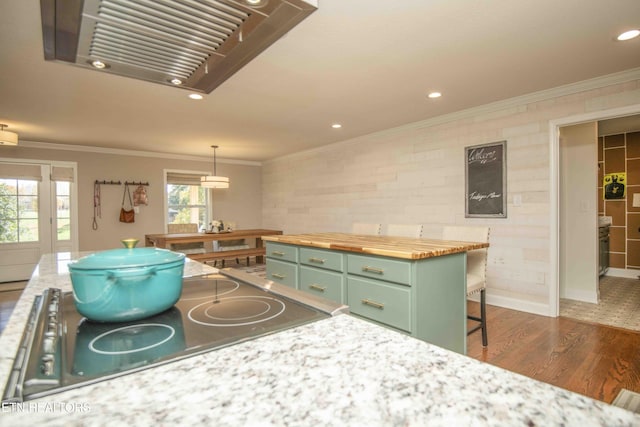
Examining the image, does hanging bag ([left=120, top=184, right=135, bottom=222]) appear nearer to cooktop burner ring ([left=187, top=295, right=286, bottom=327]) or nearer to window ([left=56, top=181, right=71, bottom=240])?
window ([left=56, top=181, right=71, bottom=240])

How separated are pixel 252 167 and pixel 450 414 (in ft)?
25.2

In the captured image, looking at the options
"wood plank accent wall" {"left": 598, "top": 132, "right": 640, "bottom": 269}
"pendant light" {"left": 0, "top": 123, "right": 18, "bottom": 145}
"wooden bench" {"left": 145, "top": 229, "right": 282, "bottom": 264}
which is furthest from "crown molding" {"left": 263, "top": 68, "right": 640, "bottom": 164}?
"pendant light" {"left": 0, "top": 123, "right": 18, "bottom": 145}

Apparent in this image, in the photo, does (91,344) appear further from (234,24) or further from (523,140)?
(523,140)

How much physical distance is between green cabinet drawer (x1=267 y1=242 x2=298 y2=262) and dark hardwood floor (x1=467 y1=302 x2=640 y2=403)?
61.9 inches

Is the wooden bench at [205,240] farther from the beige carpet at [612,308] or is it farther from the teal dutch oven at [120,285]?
the beige carpet at [612,308]

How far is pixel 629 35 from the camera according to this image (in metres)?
2.21

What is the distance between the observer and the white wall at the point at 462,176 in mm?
3219

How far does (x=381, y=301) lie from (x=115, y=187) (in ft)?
19.6

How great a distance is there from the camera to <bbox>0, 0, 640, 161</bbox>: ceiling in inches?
77.9

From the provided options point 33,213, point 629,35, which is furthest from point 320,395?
point 33,213

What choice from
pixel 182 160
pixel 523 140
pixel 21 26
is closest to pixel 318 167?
pixel 182 160

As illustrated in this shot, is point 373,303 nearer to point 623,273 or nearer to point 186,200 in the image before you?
point 623,273

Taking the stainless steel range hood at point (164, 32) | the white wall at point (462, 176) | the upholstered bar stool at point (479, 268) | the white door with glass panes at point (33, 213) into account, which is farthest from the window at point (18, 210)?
the upholstered bar stool at point (479, 268)

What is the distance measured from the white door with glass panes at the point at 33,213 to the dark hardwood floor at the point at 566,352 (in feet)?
21.6
